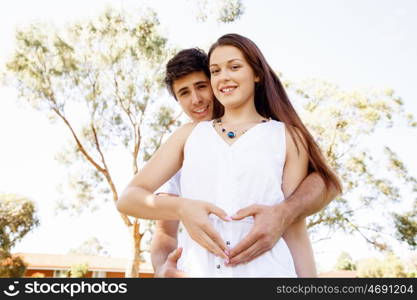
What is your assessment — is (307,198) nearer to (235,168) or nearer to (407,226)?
(235,168)

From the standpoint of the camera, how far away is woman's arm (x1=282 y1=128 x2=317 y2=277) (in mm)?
1689

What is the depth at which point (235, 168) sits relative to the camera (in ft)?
5.31

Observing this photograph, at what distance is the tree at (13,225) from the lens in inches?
667

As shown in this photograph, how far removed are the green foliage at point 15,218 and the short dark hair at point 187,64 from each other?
54.4 ft

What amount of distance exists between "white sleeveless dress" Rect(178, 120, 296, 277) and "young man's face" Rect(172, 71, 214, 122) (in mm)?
919

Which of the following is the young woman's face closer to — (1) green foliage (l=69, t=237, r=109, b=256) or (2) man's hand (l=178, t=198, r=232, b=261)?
(2) man's hand (l=178, t=198, r=232, b=261)

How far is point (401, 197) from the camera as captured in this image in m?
15.7

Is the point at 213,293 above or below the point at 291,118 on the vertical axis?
below

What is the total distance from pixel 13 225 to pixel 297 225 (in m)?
18.0

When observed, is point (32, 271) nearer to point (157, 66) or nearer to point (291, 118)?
point (157, 66)

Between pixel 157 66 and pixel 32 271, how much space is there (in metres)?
16.5

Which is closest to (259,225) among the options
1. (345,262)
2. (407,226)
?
(407,226)

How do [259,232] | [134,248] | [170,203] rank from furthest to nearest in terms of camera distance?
[134,248], [170,203], [259,232]

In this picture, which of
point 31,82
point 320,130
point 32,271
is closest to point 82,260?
point 32,271
